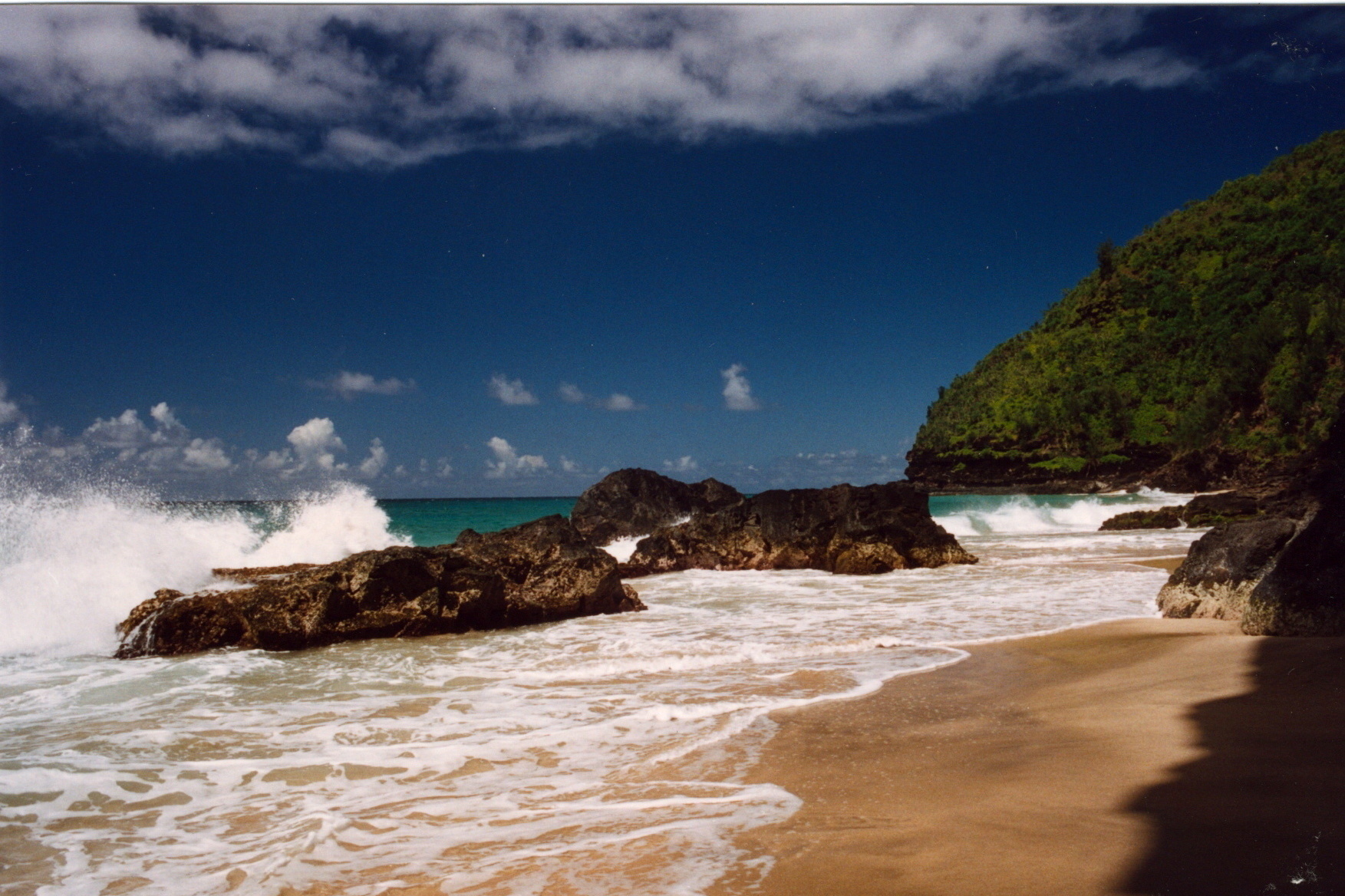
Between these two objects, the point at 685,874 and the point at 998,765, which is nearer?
the point at 685,874

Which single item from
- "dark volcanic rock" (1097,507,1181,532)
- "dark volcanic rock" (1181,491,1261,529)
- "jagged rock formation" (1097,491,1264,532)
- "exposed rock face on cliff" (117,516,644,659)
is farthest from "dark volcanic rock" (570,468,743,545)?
"dark volcanic rock" (1181,491,1261,529)

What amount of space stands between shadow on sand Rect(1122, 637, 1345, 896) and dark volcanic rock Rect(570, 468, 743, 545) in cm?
1799

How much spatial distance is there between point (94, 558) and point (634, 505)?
1367cm

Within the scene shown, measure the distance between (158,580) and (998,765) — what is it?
1101cm

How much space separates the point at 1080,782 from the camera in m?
3.34

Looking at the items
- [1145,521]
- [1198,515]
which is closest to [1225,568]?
[1198,515]

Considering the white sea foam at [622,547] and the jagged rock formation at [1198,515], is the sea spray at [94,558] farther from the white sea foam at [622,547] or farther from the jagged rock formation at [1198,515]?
the jagged rock formation at [1198,515]

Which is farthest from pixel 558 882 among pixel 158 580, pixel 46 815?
pixel 158 580

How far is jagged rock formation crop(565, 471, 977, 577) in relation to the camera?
50.0ft

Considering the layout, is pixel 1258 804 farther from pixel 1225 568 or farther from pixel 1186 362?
pixel 1186 362

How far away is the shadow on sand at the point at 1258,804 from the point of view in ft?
7.32

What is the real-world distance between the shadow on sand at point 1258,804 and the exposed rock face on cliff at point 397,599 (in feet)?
23.5

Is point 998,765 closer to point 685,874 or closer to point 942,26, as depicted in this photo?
point 685,874

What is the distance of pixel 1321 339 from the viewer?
150 feet
